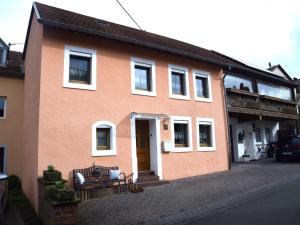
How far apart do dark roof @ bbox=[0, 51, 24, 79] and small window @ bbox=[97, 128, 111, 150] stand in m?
7.26

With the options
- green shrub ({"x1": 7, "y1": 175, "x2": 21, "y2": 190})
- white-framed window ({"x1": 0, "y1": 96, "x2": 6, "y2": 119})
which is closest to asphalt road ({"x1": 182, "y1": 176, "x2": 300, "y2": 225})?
green shrub ({"x1": 7, "y1": 175, "x2": 21, "y2": 190})

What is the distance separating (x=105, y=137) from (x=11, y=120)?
22.3 ft

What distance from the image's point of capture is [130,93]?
12.8 meters

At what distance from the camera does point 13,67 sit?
62.3 feet

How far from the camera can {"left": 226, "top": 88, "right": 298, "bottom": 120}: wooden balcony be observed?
17.5 metres

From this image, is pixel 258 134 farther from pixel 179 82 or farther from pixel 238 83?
pixel 179 82

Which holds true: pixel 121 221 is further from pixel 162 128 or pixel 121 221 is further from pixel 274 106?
pixel 274 106

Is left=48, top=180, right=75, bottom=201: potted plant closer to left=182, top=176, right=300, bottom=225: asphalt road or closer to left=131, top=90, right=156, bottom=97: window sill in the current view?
left=182, top=176, right=300, bottom=225: asphalt road

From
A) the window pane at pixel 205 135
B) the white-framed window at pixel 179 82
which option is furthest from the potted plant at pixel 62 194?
the window pane at pixel 205 135

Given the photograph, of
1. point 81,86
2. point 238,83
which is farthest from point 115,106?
point 238,83

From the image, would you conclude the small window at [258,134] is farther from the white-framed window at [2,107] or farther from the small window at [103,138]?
the white-framed window at [2,107]

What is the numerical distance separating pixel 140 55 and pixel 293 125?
20062 mm

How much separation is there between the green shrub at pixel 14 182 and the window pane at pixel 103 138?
18.8 feet

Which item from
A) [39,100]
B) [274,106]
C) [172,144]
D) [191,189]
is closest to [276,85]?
[274,106]
